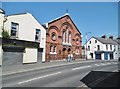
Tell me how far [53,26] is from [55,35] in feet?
5.93

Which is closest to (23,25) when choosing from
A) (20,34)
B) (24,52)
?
(20,34)

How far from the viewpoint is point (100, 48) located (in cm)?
5844

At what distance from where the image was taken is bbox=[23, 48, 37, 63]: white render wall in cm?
2743

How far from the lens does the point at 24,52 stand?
27328 mm

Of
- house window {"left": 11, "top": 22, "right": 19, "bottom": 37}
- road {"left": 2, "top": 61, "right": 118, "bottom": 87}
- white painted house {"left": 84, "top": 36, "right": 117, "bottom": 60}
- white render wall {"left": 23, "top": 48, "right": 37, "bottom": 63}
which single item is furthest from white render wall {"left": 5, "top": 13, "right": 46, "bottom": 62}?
white painted house {"left": 84, "top": 36, "right": 117, "bottom": 60}

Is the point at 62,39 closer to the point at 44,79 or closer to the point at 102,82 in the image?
the point at 44,79

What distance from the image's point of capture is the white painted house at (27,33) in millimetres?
26188

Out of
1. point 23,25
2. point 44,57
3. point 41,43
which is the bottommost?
point 44,57

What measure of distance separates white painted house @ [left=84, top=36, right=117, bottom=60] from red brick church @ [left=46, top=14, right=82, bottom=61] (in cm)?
1553

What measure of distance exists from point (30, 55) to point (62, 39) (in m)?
12.4

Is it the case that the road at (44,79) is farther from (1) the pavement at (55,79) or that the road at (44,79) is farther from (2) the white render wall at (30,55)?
(2) the white render wall at (30,55)

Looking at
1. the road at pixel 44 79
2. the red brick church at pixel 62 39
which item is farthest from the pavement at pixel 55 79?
the red brick church at pixel 62 39

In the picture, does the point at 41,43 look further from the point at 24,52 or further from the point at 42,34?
the point at 24,52

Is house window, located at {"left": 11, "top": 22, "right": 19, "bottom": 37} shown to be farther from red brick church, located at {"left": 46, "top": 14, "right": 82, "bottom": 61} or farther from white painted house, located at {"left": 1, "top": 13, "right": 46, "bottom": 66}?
red brick church, located at {"left": 46, "top": 14, "right": 82, "bottom": 61}
